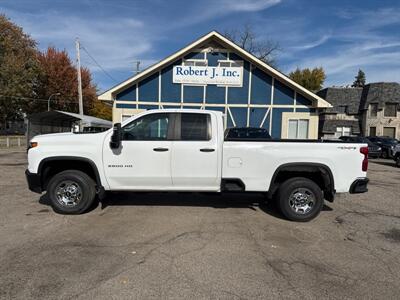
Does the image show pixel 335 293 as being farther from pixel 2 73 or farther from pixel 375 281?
pixel 2 73

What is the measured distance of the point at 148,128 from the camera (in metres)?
6.00

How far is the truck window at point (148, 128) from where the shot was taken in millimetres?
5945

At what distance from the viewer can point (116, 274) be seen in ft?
12.3

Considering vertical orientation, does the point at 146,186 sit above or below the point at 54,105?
below

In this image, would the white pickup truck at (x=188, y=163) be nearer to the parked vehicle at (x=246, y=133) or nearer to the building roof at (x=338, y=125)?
the parked vehicle at (x=246, y=133)

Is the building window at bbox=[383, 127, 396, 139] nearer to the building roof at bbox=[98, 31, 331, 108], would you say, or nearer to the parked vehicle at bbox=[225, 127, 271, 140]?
the building roof at bbox=[98, 31, 331, 108]

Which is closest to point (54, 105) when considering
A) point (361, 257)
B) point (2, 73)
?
point (2, 73)

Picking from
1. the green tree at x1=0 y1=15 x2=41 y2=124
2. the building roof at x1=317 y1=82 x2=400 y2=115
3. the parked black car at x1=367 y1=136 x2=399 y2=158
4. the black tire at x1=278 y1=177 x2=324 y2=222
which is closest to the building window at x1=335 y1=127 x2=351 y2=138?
the building roof at x1=317 y1=82 x2=400 y2=115

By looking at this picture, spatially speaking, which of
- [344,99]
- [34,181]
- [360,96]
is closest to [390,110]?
[360,96]

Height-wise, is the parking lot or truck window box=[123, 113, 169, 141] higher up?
truck window box=[123, 113, 169, 141]

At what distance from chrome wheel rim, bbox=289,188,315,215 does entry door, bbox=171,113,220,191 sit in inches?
56.8

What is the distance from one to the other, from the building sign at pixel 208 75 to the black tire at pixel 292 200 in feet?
40.8

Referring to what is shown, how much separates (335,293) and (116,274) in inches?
97.8

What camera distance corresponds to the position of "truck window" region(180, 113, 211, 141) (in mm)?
5984
